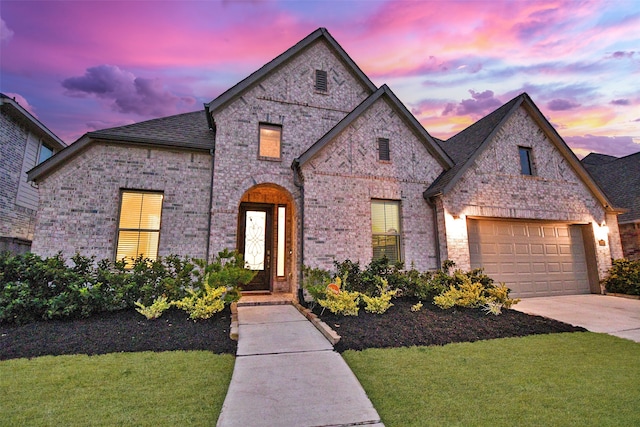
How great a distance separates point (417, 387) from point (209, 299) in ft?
14.2

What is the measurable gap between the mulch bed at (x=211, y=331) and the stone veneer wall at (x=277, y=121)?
9.20 feet

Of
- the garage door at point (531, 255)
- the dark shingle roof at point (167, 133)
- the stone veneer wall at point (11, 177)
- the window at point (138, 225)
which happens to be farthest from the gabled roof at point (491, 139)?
the stone veneer wall at point (11, 177)

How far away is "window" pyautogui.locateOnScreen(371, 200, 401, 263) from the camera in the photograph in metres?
8.73

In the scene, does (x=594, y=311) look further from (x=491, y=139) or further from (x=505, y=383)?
(x=505, y=383)

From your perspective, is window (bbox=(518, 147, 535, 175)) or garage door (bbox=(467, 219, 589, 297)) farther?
window (bbox=(518, 147, 535, 175))

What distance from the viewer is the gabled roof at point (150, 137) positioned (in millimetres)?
7309

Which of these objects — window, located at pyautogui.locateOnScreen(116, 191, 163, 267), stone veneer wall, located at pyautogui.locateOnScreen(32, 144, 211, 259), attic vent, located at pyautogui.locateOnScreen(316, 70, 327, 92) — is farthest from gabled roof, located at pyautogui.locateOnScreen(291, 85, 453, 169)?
window, located at pyautogui.locateOnScreen(116, 191, 163, 267)

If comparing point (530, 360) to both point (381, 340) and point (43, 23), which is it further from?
point (43, 23)

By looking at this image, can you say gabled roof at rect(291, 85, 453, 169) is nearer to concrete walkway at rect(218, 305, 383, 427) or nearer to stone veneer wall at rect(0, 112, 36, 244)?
concrete walkway at rect(218, 305, 383, 427)

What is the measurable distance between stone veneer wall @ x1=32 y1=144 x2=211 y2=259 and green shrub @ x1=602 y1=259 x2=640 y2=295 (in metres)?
13.6

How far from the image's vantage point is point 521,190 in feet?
32.4

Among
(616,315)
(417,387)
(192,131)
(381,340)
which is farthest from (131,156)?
(616,315)

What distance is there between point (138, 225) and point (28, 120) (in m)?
8.80

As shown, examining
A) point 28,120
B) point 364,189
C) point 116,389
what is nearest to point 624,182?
point 364,189
